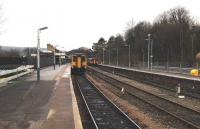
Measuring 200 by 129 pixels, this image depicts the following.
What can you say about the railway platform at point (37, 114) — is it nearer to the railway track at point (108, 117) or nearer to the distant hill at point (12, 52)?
the railway track at point (108, 117)

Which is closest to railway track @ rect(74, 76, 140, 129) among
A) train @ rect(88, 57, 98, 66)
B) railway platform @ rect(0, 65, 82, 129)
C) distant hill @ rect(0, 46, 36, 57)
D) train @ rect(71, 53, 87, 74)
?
railway platform @ rect(0, 65, 82, 129)

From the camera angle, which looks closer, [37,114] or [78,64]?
[37,114]

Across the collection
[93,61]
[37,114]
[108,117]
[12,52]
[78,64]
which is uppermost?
[12,52]

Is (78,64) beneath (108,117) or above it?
above

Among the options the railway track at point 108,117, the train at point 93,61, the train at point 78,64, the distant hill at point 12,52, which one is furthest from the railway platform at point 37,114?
the train at point 93,61

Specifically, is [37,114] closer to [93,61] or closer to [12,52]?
[93,61]

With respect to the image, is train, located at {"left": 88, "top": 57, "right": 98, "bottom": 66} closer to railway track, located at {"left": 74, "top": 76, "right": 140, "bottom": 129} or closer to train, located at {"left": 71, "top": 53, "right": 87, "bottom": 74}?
train, located at {"left": 71, "top": 53, "right": 87, "bottom": 74}

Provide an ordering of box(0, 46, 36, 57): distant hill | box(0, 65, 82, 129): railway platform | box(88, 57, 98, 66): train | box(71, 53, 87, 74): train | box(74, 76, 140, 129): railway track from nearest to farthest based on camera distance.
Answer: box(0, 65, 82, 129): railway platform
box(74, 76, 140, 129): railway track
box(71, 53, 87, 74): train
box(0, 46, 36, 57): distant hill
box(88, 57, 98, 66): train

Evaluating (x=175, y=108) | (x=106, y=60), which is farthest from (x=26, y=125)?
(x=106, y=60)

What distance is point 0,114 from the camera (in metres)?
15.1

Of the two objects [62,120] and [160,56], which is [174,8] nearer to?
[160,56]

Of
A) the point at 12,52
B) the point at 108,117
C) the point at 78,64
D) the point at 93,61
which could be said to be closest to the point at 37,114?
the point at 108,117

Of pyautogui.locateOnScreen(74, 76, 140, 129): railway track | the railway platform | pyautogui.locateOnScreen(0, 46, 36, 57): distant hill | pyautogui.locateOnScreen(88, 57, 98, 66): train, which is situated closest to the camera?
the railway platform

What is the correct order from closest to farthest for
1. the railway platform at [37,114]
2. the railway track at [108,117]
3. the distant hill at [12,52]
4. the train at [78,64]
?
1. the railway platform at [37,114]
2. the railway track at [108,117]
3. the train at [78,64]
4. the distant hill at [12,52]
